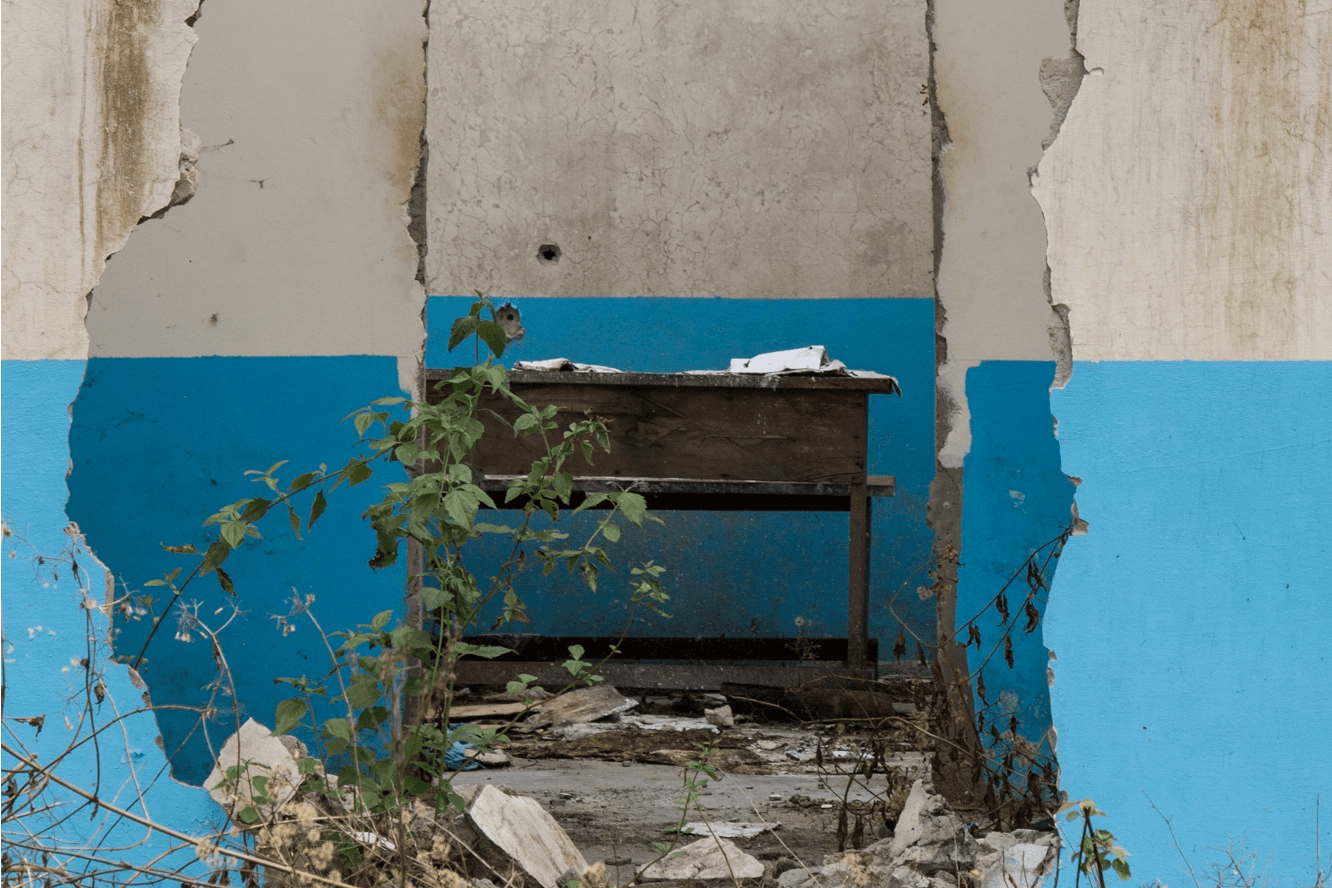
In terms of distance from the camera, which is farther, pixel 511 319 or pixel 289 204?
pixel 511 319

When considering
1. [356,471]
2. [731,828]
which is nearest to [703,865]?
[731,828]

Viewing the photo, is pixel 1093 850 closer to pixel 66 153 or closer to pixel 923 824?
pixel 923 824

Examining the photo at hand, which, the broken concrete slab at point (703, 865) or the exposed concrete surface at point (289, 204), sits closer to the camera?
the broken concrete slab at point (703, 865)

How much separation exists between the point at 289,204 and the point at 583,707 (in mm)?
2423

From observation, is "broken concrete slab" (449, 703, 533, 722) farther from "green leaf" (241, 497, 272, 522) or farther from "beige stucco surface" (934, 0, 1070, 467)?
"green leaf" (241, 497, 272, 522)

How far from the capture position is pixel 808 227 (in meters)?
→ 6.61

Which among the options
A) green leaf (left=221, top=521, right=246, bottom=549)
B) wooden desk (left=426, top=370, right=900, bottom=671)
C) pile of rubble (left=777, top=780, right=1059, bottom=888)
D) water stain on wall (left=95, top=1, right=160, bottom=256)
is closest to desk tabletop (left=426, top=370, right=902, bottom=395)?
wooden desk (left=426, top=370, right=900, bottom=671)

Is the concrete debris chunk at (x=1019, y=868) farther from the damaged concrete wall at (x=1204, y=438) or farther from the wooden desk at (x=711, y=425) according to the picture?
the wooden desk at (x=711, y=425)

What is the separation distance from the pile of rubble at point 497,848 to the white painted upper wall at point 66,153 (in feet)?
3.60

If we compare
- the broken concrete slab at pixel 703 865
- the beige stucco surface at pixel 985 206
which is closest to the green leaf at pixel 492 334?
the broken concrete slab at pixel 703 865

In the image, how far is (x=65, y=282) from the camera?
2.60 m

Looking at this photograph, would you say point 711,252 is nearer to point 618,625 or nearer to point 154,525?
point 618,625

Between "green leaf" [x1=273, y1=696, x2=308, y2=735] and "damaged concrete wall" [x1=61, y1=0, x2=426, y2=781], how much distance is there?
1.63 m

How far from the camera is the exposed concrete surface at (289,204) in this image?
14.3ft
